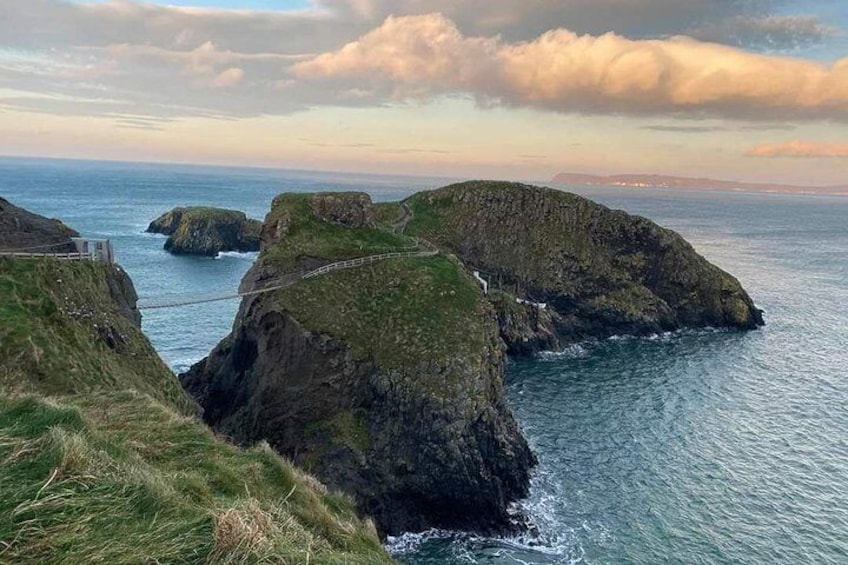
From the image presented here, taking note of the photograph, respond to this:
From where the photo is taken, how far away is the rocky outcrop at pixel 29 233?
34094 mm

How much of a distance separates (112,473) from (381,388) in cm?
3038

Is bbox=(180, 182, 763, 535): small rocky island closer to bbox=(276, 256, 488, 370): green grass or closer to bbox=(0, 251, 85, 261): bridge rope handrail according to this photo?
bbox=(276, 256, 488, 370): green grass

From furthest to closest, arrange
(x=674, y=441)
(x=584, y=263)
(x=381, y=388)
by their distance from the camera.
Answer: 1. (x=584, y=263)
2. (x=674, y=441)
3. (x=381, y=388)

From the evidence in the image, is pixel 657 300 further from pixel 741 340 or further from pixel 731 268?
pixel 731 268

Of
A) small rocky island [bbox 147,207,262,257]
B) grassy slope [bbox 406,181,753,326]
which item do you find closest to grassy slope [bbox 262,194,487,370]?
grassy slope [bbox 406,181,753,326]

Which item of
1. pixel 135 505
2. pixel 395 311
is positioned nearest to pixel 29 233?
pixel 395 311

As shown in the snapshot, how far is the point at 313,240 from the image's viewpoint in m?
55.9

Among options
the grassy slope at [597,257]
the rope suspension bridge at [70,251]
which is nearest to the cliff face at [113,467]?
the rope suspension bridge at [70,251]

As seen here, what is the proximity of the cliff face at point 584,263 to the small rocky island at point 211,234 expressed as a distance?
4898 cm

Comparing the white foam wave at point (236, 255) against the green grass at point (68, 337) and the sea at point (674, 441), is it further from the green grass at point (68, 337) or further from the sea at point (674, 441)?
the green grass at point (68, 337)

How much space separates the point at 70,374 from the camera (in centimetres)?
2616

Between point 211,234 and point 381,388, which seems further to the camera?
point 211,234

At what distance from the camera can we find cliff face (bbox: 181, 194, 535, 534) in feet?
125

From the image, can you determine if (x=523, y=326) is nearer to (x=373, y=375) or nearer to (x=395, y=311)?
(x=395, y=311)
